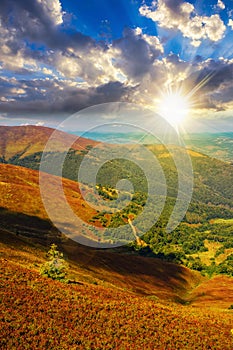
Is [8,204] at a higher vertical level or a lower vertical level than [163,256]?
higher

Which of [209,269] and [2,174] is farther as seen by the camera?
[2,174]

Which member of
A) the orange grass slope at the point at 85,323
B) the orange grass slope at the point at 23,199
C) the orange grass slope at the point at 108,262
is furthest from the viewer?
the orange grass slope at the point at 23,199

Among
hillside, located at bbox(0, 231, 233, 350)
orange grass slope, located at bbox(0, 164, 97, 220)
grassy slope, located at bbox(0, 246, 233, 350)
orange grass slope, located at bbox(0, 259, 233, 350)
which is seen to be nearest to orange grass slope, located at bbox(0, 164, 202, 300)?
orange grass slope, located at bbox(0, 164, 97, 220)

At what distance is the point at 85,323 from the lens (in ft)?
Result: 58.4

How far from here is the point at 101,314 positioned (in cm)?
1961

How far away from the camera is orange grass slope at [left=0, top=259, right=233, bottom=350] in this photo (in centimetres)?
1548

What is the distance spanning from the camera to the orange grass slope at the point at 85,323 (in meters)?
15.5

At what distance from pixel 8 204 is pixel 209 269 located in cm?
9264

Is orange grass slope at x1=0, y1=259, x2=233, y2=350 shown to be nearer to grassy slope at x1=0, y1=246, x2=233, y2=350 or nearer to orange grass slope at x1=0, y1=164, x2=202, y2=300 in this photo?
grassy slope at x1=0, y1=246, x2=233, y2=350

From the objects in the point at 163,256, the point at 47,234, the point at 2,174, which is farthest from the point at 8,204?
the point at 163,256

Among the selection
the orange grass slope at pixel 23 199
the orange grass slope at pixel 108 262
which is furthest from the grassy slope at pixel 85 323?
the orange grass slope at pixel 23 199

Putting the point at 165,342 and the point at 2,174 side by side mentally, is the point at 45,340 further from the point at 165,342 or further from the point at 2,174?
the point at 2,174

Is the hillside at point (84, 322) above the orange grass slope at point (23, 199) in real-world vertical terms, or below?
above

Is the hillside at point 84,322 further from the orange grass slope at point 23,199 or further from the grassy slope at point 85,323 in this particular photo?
the orange grass slope at point 23,199
